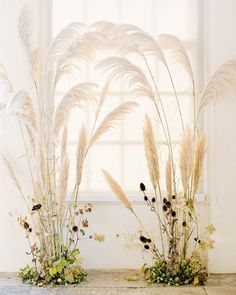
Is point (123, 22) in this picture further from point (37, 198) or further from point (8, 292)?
point (8, 292)

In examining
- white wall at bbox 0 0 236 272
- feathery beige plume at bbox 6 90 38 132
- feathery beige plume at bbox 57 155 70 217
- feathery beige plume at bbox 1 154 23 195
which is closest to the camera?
feathery beige plume at bbox 6 90 38 132

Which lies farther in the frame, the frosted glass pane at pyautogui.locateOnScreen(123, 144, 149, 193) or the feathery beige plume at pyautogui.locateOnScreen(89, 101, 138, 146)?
the frosted glass pane at pyautogui.locateOnScreen(123, 144, 149, 193)

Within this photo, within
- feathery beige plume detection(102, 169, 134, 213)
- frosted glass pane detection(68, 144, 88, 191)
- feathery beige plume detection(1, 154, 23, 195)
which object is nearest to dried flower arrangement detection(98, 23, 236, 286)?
feathery beige plume detection(102, 169, 134, 213)

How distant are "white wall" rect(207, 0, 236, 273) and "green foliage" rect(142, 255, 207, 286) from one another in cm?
23

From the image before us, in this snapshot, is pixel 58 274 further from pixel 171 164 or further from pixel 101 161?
pixel 171 164

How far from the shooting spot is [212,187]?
390 cm

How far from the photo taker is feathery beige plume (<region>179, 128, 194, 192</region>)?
3586 mm

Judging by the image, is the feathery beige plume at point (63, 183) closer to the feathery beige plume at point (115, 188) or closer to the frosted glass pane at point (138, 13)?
the feathery beige plume at point (115, 188)

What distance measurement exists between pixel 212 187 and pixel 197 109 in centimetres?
60

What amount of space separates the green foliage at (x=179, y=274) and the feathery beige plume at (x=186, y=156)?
0.60m

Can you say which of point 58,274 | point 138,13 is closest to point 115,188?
point 58,274

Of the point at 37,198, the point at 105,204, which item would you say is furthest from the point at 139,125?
the point at 37,198

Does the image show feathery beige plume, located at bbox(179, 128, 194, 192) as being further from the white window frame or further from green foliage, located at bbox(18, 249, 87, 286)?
green foliage, located at bbox(18, 249, 87, 286)

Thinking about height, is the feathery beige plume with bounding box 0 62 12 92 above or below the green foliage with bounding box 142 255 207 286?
above
